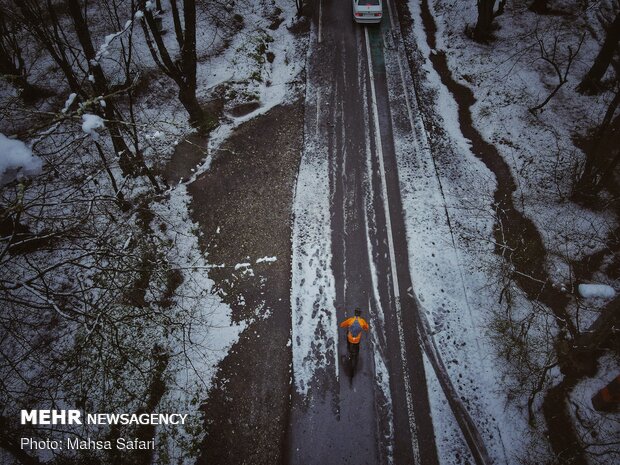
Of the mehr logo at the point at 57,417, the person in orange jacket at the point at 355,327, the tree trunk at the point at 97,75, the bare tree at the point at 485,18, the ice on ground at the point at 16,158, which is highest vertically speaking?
the bare tree at the point at 485,18

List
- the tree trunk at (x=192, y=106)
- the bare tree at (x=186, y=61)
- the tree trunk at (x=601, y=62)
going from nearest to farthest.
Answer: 1. the bare tree at (x=186, y=61)
2. the tree trunk at (x=601, y=62)
3. the tree trunk at (x=192, y=106)

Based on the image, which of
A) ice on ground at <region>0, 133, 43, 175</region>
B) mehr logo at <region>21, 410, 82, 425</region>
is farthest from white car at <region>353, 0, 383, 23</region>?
mehr logo at <region>21, 410, 82, 425</region>

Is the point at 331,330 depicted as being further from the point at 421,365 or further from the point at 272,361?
the point at 421,365

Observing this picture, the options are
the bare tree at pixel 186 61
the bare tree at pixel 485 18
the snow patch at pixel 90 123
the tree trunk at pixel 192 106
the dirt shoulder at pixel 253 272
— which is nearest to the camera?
the snow patch at pixel 90 123

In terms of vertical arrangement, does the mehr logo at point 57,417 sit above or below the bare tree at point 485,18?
below

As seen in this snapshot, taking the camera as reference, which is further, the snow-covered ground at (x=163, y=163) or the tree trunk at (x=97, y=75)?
the tree trunk at (x=97, y=75)

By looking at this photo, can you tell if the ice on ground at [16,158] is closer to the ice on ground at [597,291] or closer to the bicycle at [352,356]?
the bicycle at [352,356]

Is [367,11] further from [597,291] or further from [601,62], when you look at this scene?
[597,291]

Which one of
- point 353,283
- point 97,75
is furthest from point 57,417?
point 97,75

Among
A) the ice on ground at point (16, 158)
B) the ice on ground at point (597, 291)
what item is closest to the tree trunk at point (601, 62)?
the ice on ground at point (597, 291)
